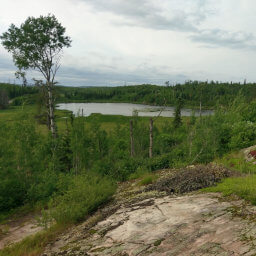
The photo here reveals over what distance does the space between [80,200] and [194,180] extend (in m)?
4.29

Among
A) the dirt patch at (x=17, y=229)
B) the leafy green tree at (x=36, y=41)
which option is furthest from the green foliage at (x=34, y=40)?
the dirt patch at (x=17, y=229)

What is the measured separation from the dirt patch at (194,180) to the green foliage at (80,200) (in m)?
2.26

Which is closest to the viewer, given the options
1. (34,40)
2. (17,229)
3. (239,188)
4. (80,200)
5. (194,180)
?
(239,188)

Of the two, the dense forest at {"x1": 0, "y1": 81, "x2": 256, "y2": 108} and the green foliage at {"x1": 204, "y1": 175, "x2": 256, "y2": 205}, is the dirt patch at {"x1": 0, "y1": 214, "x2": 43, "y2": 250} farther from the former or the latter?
the dense forest at {"x1": 0, "y1": 81, "x2": 256, "y2": 108}

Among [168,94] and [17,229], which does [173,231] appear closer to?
[17,229]

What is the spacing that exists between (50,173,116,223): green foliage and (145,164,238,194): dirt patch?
2263 mm

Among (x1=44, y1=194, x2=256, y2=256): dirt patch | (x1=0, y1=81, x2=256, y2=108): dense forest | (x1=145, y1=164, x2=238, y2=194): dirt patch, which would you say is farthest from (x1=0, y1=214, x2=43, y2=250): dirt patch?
(x1=0, y1=81, x2=256, y2=108): dense forest

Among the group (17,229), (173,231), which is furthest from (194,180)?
(17,229)

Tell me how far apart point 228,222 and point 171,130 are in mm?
33606

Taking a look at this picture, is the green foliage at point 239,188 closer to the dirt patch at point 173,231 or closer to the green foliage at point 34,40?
the dirt patch at point 173,231

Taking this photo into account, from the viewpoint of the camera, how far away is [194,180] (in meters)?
7.81

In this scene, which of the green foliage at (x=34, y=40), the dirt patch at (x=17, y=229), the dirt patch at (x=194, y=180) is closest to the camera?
the dirt patch at (x=194, y=180)

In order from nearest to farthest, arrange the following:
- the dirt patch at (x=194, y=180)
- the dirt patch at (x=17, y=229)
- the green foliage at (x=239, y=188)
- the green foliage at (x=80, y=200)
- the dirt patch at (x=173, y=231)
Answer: the dirt patch at (x=173, y=231), the green foliage at (x=239, y=188), the dirt patch at (x=194, y=180), the green foliage at (x=80, y=200), the dirt patch at (x=17, y=229)

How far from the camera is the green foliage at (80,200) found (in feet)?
26.8
